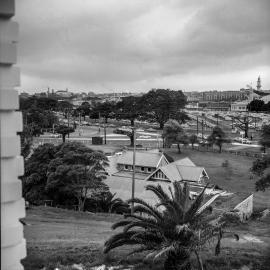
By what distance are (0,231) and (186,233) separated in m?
6.02

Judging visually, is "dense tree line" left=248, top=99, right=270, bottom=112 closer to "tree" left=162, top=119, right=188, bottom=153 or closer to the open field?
"tree" left=162, top=119, right=188, bottom=153

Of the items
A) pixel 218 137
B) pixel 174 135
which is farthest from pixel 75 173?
pixel 218 137

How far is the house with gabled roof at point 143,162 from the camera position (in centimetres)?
3444

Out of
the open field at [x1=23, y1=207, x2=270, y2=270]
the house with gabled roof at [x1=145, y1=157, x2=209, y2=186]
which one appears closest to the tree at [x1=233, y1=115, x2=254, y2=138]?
the house with gabled roof at [x1=145, y1=157, x2=209, y2=186]

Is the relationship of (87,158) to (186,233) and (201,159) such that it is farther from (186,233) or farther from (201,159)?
(201,159)

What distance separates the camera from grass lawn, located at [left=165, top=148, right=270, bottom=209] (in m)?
30.0

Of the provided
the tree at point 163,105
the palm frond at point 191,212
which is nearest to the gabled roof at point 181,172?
the palm frond at point 191,212

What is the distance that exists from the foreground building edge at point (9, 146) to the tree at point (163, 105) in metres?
73.0

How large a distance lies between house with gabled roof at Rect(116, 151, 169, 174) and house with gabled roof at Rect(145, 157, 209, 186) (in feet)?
4.84

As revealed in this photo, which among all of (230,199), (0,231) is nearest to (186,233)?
(0,231)

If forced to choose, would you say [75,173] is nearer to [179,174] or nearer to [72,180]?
[72,180]

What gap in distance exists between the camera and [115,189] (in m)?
28.1

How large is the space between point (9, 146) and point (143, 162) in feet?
105

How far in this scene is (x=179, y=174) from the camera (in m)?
33.2
